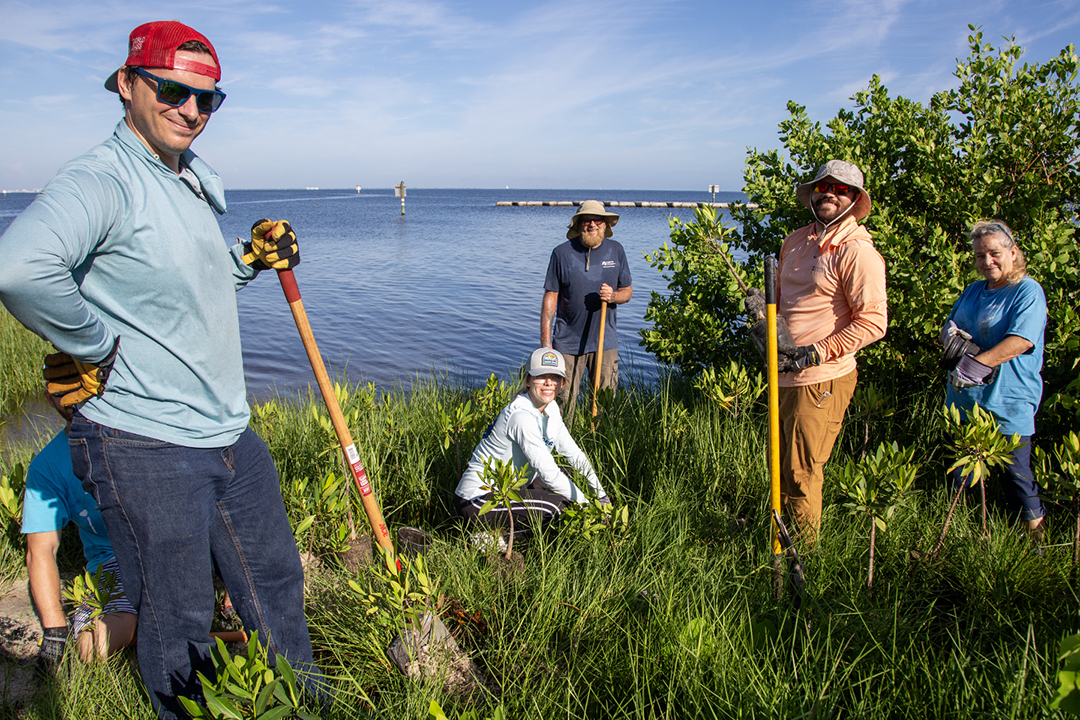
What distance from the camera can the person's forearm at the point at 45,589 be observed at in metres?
2.80

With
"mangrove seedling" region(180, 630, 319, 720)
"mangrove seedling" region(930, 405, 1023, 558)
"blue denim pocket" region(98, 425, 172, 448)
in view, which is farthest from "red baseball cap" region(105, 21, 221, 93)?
"mangrove seedling" region(930, 405, 1023, 558)

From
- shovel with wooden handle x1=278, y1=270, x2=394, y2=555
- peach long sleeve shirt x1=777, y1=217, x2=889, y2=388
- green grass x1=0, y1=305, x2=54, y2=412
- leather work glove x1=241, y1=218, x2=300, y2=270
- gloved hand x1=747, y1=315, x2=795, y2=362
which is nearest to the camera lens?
leather work glove x1=241, y1=218, x2=300, y2=270

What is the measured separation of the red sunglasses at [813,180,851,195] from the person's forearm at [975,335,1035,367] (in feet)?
3.91

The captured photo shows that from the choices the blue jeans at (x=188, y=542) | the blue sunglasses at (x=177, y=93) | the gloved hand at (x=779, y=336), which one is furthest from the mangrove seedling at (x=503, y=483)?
the blue sunglasses at (x=177, y=93)

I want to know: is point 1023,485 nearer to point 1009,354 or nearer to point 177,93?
point 1009,354

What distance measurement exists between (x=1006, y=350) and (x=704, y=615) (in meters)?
2.35

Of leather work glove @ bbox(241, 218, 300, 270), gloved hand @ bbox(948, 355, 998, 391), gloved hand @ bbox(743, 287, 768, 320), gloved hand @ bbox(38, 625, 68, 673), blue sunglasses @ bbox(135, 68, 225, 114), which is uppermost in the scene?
blue sunglasses @ bbox(135, 68, 225, 114)

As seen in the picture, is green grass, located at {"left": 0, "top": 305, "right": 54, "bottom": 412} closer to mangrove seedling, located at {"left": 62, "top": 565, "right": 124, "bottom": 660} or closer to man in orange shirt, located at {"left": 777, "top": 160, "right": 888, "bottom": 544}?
mangrove seedling, located at {"left": 62, "top": 565, "right": 124, "bottom": 660}

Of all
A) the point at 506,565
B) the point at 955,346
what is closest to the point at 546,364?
the point at 506,565

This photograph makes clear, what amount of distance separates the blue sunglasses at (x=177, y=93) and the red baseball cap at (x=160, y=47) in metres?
0.04

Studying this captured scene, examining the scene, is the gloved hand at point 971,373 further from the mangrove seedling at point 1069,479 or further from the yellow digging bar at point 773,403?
the yellow digging bar at point 773,403

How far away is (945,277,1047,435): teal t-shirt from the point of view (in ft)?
11.4

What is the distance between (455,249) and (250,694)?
93.0 ft

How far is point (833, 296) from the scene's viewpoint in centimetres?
346
